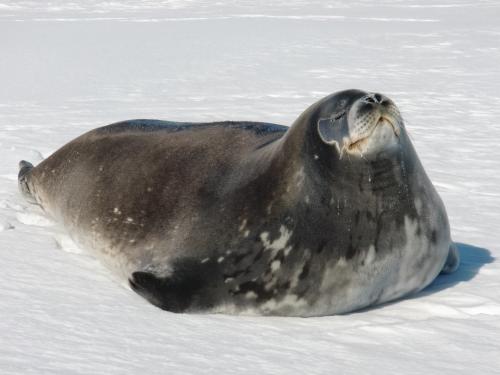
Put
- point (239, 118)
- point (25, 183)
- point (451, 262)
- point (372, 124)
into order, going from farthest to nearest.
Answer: point (239, 118) < point (25, 183) < point (451, 262) < point (372, 124)

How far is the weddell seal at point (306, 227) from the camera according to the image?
125 inches

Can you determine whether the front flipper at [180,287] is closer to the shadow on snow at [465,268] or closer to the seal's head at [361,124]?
the seal's head at [361,124]

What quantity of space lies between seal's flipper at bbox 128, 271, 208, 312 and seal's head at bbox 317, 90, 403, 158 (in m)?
0.69

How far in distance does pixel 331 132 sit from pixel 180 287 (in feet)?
2.47

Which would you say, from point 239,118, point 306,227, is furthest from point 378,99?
point 239,118

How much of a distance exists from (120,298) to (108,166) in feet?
3.77

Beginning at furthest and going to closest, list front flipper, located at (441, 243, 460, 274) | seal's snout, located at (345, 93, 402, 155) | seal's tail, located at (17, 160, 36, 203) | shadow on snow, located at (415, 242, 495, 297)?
1. seal's tail, located at (17, 160, 36, 203)
2. front flipper, located at (441, 243, 460, 274)
3. shadow on snow, located at (415, 242, 495, 297)
4. seal's snout, located at (345, 93, 402, 155)

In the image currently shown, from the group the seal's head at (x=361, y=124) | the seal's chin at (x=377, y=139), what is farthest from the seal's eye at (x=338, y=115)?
the seal's chin at (x=377, y=139)

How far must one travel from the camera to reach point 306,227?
3.23 m

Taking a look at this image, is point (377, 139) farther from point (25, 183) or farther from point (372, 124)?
point (25, 183)

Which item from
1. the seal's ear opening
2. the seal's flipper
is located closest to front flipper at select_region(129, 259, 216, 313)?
the seal's flipper

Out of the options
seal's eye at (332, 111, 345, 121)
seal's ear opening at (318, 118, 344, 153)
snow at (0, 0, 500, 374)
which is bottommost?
snow at (0, 0, 500, 374)

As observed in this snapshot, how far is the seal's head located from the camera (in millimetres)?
3094

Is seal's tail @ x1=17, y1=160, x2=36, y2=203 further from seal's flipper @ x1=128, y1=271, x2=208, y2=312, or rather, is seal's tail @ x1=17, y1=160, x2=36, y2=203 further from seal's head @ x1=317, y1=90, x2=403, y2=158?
seal's head @ x1=317, y1=90, x2=403, y2=158
